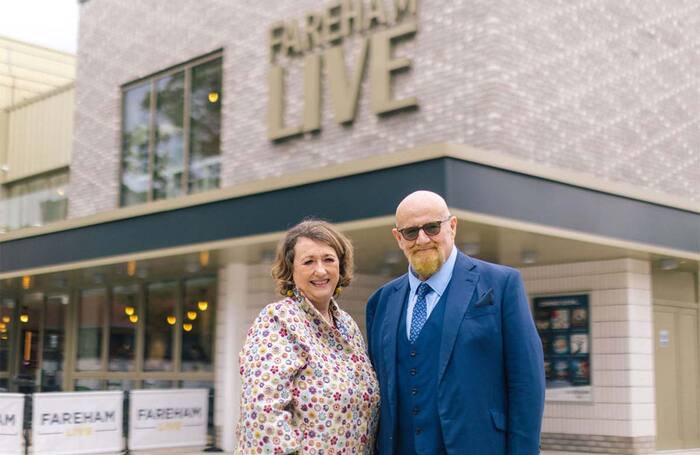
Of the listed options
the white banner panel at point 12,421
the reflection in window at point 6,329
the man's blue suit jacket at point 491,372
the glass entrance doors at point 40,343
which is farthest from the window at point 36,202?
the man's blue suit jacket at point 491,372

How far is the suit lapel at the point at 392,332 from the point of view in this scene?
3641 mm

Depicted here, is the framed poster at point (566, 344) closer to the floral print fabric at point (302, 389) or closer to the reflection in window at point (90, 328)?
the reflection in window at point (90, 328)

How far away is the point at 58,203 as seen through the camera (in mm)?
19281

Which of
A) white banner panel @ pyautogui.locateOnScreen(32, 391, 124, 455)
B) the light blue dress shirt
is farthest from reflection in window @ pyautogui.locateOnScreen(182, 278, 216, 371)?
the light blue dress shirt

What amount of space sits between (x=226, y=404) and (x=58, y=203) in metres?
7.41

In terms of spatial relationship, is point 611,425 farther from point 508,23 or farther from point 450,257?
point 450,257

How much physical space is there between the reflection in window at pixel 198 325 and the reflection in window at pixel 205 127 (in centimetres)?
161

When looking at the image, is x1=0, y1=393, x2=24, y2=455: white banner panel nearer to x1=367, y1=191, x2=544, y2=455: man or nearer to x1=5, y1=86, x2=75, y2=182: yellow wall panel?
x1=5, y1=86, x2=75, y2=182: yellow wall panel

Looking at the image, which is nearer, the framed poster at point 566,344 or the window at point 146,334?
the framed poster at point 566,344

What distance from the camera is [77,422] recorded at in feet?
40.7

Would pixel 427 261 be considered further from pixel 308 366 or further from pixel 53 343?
pixel 53 343

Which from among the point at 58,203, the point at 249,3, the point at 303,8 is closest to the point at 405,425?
the point at 303,8

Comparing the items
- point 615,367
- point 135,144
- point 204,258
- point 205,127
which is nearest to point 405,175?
point 204,258

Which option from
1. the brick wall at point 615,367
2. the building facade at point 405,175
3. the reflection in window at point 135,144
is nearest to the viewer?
the building facade at point 405,175
